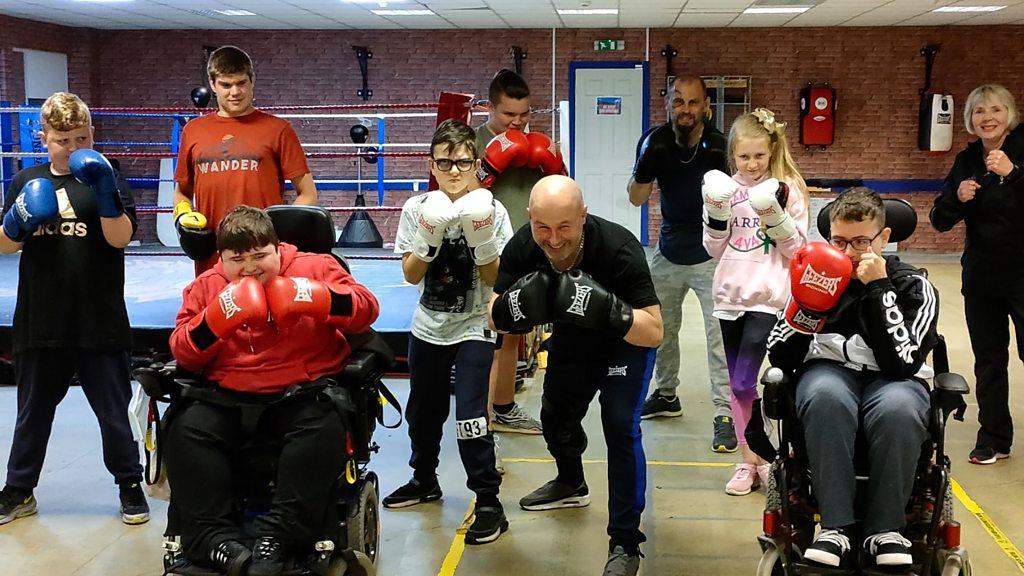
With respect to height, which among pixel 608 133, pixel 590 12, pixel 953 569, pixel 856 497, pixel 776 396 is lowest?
pixel 953 569

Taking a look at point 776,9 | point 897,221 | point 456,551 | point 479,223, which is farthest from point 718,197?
point 776,9

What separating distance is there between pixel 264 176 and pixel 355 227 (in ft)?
23.0

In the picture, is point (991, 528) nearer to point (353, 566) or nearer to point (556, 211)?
point (556, 211)

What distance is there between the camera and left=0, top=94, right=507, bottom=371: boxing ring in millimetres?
4754

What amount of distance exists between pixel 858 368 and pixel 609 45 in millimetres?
8997

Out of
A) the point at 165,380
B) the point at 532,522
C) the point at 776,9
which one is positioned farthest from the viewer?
the point at 776,9

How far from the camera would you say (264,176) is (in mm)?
3068

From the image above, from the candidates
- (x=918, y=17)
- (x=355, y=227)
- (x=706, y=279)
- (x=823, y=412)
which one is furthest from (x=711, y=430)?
(x=918, y=17)

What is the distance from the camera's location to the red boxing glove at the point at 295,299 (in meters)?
2.27

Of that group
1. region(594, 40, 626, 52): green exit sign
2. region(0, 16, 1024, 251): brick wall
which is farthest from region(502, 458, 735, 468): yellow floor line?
region(594, 40, 626, 52): green exit sign

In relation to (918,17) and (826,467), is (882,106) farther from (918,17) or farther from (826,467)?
(826,467)

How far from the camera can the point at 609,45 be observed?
1077cm

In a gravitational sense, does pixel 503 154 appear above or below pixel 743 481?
above

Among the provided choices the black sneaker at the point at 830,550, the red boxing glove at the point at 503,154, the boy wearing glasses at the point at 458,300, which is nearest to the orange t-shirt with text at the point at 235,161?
the boy wearing glasses at the point at 458,300
